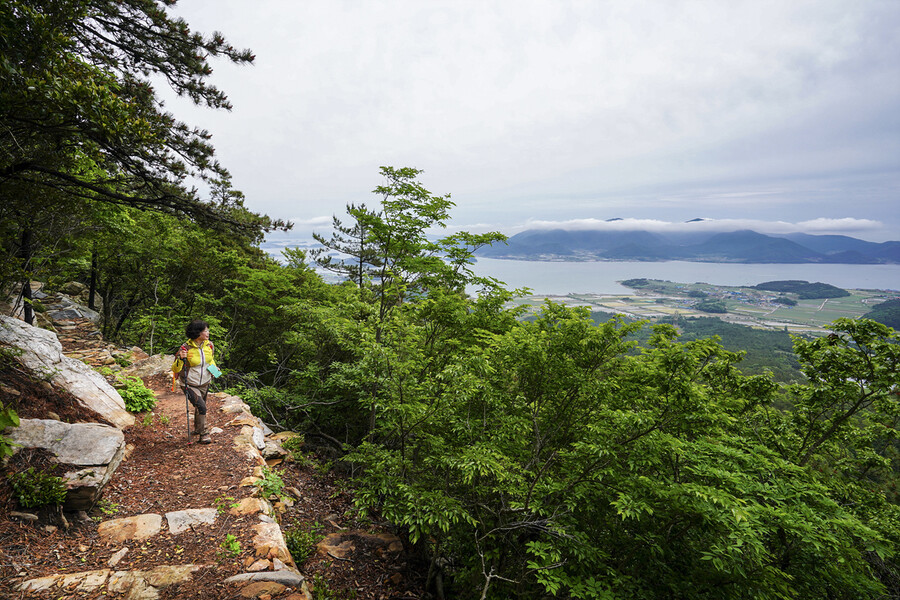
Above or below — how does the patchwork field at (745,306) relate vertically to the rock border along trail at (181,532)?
below

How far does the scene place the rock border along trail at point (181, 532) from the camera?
3.46 m

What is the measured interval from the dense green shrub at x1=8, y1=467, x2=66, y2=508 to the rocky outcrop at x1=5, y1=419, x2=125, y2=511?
12cm

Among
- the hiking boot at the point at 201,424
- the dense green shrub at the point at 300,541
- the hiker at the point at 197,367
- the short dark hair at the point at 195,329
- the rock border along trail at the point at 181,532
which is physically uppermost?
the short dark hair at the point at 195,329

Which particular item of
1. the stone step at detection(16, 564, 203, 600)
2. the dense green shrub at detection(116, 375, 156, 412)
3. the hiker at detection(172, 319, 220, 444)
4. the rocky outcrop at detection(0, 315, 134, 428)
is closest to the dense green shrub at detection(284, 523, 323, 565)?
the stone step at detection(16, 564, 203, 600)

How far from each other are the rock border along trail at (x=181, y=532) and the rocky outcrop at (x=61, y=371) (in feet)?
1.74

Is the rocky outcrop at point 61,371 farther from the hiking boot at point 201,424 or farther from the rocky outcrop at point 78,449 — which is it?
the rocky outcrop at point 78,449

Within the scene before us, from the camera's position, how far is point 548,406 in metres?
6.67

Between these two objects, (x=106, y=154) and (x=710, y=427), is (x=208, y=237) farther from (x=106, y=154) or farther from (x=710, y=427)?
(x=710, y=427)

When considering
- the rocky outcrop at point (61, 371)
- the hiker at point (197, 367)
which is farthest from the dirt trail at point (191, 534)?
the hiker at point (197, 367)

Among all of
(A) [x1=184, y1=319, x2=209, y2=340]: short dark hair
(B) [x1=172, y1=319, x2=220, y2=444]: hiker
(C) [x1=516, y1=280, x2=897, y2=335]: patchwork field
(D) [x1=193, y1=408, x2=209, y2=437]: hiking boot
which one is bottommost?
(C) [x1=516, y1=280, x2=897, y2=335]: patchwork field

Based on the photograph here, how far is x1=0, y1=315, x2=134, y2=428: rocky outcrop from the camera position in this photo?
18.4ft

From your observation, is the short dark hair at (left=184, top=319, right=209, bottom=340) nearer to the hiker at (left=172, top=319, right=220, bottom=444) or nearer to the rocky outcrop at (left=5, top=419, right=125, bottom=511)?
the hiker at (left=172, top=319, right=220, bottom=444)

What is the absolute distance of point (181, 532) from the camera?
4.36 meters

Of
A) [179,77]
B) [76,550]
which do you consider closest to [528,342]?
[76,550]
